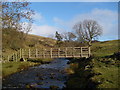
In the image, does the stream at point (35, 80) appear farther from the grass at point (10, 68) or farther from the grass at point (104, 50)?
the grass at point (104, 50)

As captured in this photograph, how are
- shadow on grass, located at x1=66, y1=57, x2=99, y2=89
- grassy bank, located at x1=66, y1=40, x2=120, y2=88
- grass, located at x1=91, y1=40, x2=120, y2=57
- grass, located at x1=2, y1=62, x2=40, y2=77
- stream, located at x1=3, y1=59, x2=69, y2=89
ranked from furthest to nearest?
1. grass, located at x1=91, y1=40, x2=120, y2=57
2. grass, located at x1=2, y1=62, x2=40, y2=77
3. stream, located at x1=3, y1=59, x2=69, y2=89
4. shadow on grass, located at x1=66, y1=57, x2=99, y2=89
5. grassy bank, located at x1=66, y1=40, x2=120, y2=88


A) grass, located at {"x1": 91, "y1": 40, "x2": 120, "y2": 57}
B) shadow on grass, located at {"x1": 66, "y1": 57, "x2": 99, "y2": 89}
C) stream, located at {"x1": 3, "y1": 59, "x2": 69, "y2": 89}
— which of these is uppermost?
grass, located at {"x1": 91, "y1": 40, "x2": 120, "y2": 57}

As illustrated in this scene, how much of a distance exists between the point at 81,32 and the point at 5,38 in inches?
1558

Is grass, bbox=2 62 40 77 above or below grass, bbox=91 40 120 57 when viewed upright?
below

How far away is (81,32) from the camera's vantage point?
74250 mm

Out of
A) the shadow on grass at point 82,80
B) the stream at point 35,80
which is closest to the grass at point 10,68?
the stream at point 35,80

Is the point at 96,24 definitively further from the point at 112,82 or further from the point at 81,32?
the point at 112,82

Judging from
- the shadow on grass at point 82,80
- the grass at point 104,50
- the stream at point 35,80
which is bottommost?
the stream at point 35,80

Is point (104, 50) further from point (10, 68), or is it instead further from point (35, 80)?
point (35, 80)

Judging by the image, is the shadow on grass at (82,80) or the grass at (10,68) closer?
the shadow on grass at (82,80)

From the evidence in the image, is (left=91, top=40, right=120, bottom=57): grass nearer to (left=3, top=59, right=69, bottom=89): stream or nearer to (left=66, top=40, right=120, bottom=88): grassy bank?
(left=66, top=40, right=120, bottom=88): grassy bank

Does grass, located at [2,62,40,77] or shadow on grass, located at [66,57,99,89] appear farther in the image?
grass, located at [2,62,40,77]

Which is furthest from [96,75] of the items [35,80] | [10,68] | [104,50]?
[104,50]

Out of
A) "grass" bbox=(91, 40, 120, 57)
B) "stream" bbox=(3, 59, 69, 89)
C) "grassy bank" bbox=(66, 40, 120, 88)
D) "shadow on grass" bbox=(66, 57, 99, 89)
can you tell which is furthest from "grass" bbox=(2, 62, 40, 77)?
"grass" bbox=(91, 40, 120, 57)
